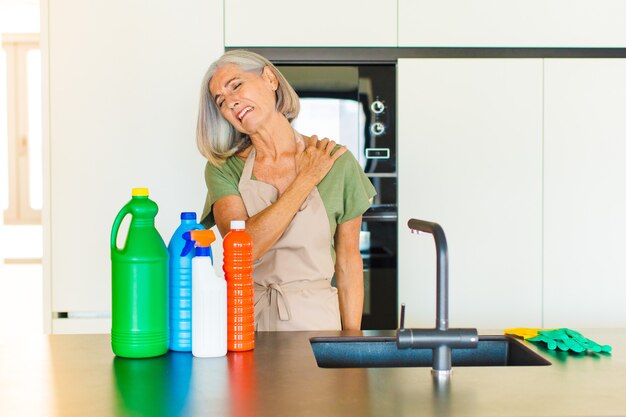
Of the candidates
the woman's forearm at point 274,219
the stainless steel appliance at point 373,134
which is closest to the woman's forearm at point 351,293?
the woman's forearm at point 274,219

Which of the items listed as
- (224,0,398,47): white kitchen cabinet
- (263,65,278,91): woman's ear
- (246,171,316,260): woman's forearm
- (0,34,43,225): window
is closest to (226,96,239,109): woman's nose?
(263,65,278,91): woman's ear

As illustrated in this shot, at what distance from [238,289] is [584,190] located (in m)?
1.74

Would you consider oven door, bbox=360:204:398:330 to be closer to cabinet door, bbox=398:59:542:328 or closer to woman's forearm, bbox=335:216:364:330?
cabinet door, bbox=398:59:542:328

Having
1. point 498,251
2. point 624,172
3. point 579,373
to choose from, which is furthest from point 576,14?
point 579,373

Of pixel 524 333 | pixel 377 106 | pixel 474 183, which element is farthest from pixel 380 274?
pixel 524 333

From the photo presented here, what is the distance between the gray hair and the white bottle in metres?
0.57

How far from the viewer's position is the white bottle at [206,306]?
1426 mm

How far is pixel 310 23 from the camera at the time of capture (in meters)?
2.71

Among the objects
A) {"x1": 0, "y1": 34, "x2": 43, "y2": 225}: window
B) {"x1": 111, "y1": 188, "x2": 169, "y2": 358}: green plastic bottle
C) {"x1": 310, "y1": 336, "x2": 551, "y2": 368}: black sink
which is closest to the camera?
{"x1": 111, "y1": 188, "x2": 169, "y2": 358}: green plastic bottle

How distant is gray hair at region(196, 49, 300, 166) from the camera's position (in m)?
1.97

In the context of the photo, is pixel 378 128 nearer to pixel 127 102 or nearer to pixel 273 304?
pixel 127 102

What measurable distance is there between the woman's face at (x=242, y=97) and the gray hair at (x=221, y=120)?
0.11 feet

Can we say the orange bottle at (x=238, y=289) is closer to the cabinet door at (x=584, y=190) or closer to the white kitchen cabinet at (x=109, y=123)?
the white kitchen cabinet at (x=109, y=123)

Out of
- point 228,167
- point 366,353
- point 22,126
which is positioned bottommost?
point 366,353
